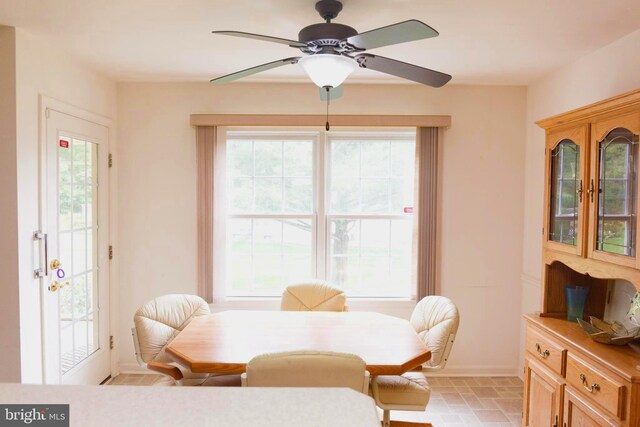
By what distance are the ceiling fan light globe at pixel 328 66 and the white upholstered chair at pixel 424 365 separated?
4.99 ft

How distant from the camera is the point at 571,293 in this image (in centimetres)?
253

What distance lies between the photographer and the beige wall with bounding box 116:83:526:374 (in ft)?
11.9

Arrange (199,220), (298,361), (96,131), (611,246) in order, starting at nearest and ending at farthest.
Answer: (298,361), (611,246), (96,131), (199,220)

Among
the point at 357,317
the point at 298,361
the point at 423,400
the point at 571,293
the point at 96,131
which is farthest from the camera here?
the point at 96,131

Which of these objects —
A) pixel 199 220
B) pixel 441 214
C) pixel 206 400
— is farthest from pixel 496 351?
pixel 206 400

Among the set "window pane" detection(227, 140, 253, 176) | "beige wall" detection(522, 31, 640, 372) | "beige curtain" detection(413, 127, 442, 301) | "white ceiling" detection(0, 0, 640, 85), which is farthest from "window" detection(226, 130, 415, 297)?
"beige wall" detection(522, 31, 640, 372)

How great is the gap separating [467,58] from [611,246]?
62.1 inches

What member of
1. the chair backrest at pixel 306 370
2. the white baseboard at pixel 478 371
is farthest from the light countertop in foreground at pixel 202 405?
the white baseboard at pixel 478 371

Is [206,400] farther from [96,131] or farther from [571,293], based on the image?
[96,131]

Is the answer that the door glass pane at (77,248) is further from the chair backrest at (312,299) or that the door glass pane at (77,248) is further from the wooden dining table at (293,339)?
the chair backrest at (312,299)

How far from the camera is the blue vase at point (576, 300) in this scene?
2.51 metres

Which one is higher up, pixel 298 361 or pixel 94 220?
pixel 94 220

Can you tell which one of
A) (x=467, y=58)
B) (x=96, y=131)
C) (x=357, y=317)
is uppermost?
(x=467, y=58)

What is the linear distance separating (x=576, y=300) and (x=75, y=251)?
3385 millimetres
